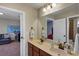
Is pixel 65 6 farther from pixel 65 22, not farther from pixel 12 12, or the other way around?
pixel 12 12

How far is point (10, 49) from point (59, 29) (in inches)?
34.7

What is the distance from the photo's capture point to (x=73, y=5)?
61.9 inches

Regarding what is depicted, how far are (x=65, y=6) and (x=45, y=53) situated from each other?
81 cm

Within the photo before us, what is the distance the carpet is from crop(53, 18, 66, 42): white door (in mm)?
661

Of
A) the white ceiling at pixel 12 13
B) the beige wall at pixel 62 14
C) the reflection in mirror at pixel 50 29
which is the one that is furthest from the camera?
the reflection in mirror at pixel 50 29

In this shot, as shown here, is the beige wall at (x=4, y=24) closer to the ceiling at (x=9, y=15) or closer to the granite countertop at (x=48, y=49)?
the ceiling at (x=9, y=15)

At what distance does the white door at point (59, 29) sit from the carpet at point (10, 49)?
661 mm

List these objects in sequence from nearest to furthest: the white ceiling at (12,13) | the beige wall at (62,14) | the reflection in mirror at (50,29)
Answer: the beige wall at (62,14) → the white ceiling at (12,13) → the reflection in mirror at (50,29)

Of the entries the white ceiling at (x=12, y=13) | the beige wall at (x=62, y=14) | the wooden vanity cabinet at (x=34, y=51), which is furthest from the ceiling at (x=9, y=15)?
the wooden vanity cabinet at (x=34, y=51)

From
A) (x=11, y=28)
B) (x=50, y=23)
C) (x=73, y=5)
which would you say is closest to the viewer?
(x=73, y=5)

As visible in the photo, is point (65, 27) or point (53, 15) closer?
point (65, 27)

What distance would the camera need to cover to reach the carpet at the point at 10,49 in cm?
169

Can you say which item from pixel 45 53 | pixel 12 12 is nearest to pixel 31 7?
pixel 12 12

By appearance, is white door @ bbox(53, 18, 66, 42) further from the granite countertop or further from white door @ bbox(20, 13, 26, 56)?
white door @ bbox(20, 13, 26, 56)
